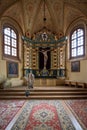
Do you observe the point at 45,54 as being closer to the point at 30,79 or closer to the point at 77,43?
the point at 77,43

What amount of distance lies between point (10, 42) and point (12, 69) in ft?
7.48

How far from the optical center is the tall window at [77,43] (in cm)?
1038

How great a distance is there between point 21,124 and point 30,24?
952cm

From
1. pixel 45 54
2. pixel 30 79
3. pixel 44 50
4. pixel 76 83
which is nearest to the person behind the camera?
pixel 30 79

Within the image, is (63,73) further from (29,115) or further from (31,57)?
(29,115)

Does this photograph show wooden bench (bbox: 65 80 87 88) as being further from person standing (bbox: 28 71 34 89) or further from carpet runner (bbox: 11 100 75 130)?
carpet runner (bbox: 11 100 75 130)

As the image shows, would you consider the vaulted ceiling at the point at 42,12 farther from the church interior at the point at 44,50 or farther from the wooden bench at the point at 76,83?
the wooden bench at the point at 76,83

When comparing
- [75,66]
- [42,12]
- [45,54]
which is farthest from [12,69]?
[42,12]

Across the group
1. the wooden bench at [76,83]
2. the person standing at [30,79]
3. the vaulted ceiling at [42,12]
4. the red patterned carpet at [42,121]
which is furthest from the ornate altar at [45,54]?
the red patterned carpet at [42,121]

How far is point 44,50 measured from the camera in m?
12.0

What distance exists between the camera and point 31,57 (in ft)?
39.1

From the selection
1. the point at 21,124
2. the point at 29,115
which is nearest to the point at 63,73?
the point at 29,115

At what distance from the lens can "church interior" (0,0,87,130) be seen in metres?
8.31

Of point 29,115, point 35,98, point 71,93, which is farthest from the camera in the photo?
point 71,93
